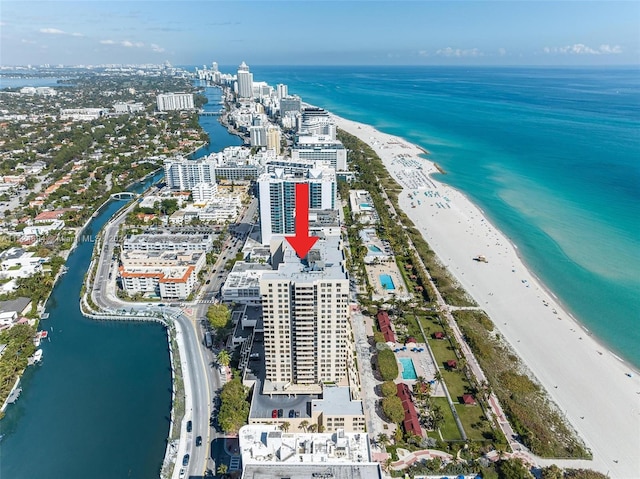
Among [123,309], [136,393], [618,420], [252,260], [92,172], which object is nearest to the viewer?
[618,420]

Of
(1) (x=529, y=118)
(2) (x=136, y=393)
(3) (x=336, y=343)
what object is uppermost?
(1) (x=529, y=118)

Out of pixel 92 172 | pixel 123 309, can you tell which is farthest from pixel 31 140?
pixel 123 309

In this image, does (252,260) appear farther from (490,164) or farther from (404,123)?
(404,123)

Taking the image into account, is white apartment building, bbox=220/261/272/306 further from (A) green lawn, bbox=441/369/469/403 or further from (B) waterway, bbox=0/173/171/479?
(A) green lawn, bbox=441/369/469/403

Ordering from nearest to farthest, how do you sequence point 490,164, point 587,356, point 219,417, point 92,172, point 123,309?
point 219,417
point 587,356
point 123,309
point 92,172
point 490,164

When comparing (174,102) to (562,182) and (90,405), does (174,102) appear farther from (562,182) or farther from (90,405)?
(90,405)

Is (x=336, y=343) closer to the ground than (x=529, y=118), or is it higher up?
closer to the ground

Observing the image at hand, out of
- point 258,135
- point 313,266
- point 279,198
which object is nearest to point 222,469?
point 313,266

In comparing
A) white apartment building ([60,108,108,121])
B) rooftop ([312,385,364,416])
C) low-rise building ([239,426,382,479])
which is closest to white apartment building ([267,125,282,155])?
white apartment building ([60,108,108,121])
